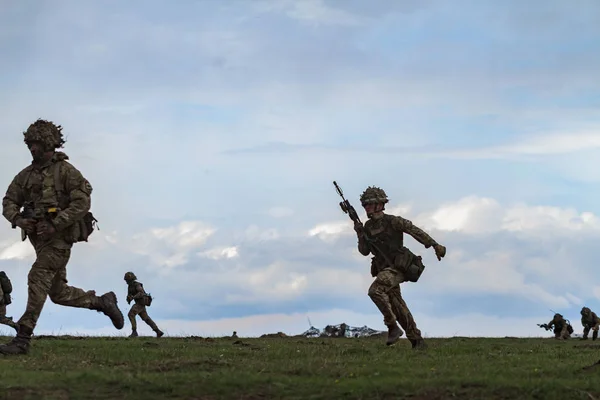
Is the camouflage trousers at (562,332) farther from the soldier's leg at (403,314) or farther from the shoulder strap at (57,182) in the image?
the shoulder strap at (57,182)

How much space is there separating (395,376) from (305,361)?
6.22 ft

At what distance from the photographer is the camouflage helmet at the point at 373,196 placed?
60.3 ft

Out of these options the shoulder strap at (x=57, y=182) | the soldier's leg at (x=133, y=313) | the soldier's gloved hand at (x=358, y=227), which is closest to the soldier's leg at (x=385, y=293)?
the soldier's gloved hand at (x=358, y=227)

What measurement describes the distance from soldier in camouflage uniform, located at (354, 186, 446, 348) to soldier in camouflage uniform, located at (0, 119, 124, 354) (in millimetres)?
5196

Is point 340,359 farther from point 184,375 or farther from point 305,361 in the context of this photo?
point 184,375

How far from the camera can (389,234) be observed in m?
18.3

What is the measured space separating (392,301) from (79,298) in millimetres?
5381

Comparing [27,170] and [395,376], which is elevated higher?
[27,170]

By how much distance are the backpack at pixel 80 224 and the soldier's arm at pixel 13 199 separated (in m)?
0.68

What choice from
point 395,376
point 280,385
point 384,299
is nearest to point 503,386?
point 395,376

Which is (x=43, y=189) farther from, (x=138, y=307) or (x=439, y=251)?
(x=138, y=307)

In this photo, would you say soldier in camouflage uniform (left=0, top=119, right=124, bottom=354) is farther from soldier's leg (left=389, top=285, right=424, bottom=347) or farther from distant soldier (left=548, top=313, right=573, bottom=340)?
distant soldier (left=548, top=313, right=573, bottom=340)

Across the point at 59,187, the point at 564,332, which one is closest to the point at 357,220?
the point at 59,187

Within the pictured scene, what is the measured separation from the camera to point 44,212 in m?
15.3
